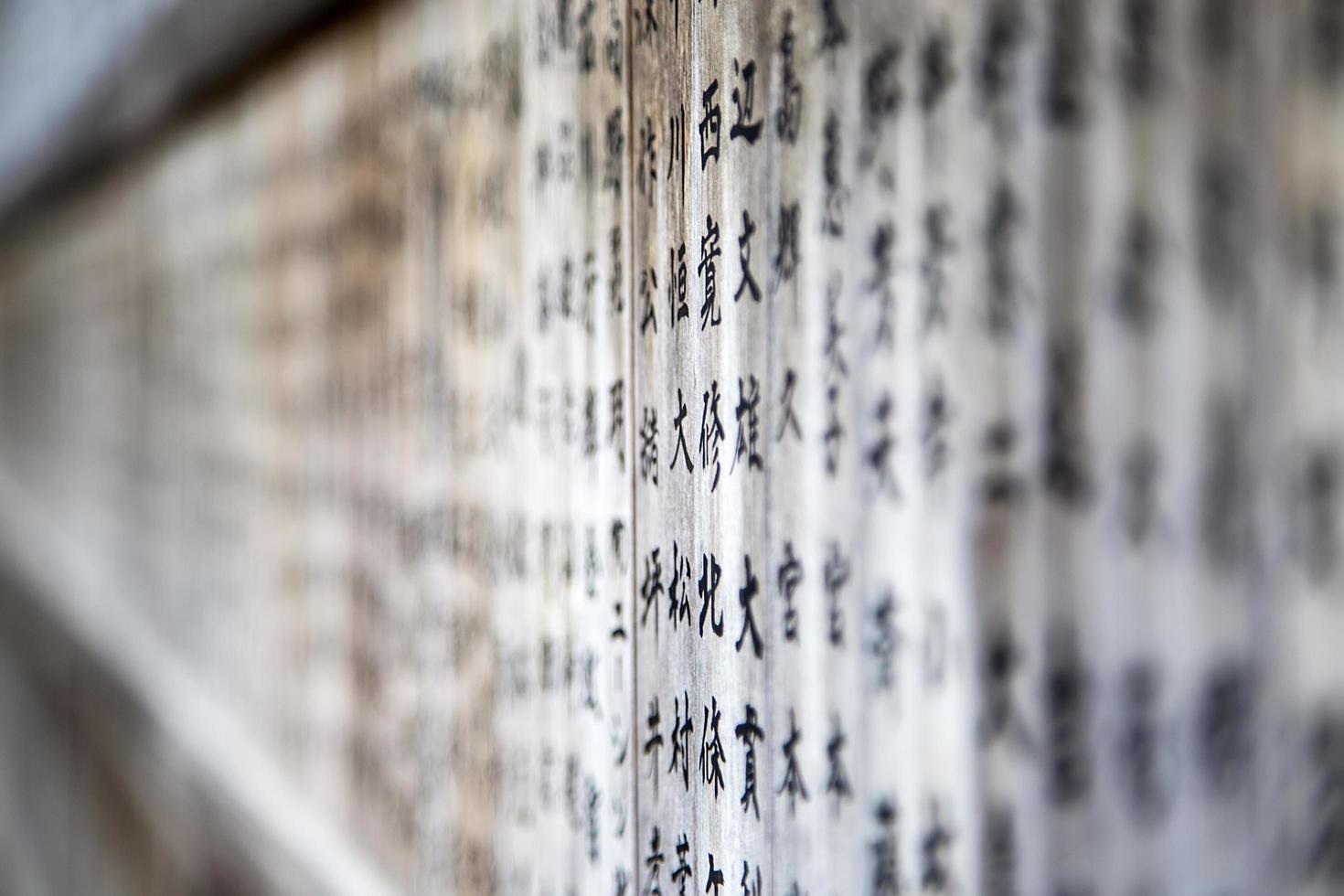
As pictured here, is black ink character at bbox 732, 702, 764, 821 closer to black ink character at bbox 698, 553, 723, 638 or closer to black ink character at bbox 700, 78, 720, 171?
black ink character at bbox 698, 553, 723, 638

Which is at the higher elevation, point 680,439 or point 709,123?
point 709,123

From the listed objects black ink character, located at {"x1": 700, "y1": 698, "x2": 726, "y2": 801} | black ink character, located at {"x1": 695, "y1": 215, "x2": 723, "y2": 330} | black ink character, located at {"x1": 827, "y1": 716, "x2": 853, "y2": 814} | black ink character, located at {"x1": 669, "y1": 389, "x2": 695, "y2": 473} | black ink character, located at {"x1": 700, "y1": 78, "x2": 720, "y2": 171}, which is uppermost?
black ink character, located at {"x1": 700, "y1": 78, "x2": 720, "y2": 171}

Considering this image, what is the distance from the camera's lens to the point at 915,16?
260mm

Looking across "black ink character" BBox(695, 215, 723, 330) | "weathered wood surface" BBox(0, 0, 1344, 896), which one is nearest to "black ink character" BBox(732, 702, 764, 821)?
"weathered wood surface" BBox(0, 0, 1344, 896)

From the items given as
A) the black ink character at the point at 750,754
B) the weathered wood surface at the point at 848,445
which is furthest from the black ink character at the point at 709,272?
the black ink character at the point at 750,754

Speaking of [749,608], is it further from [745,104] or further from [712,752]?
[745,104]

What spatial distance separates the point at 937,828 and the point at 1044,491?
87 mm

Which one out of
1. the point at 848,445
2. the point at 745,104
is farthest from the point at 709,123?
the point at 848,445

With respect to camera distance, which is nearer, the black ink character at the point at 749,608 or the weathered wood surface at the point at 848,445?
the weathered wood surface at the point at 848,445

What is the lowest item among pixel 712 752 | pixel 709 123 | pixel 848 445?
pixel 712 752

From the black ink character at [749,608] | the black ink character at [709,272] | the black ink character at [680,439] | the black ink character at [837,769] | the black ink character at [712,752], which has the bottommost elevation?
the black ink character at [712,752]

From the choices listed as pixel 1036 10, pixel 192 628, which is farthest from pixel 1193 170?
→ pixel 192 628

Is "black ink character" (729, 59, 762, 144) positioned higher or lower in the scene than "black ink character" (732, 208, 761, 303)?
higher

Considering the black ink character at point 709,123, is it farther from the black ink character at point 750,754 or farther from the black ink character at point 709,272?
the black ink character at point 750,754
